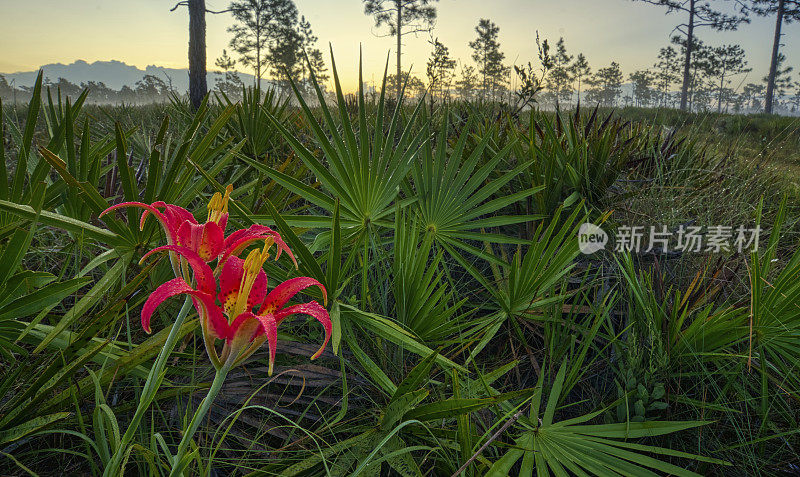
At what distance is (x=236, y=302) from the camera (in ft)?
1.73

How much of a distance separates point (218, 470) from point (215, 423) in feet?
0.38

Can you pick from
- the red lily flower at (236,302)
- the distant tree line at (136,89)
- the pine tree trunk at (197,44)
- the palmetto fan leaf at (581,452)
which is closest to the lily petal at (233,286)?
the red lily flower at (236,302)

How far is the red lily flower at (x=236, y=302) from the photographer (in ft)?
1.55

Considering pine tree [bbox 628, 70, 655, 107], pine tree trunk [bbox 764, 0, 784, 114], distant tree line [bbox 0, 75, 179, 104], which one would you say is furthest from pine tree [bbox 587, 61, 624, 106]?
distant tree line [bbox 0, 75, 179, 104]

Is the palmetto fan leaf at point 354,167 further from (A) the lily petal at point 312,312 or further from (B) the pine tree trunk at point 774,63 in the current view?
(B) the pine tree trunk at point 774,63

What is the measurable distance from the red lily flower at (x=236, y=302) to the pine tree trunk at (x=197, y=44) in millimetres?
8956

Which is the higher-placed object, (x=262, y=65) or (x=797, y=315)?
(x=262, y=65)

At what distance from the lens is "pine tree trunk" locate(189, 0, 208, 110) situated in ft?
26.7

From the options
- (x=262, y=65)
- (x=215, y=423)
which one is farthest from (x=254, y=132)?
(x=262, y=65)

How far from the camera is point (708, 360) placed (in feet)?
4.83

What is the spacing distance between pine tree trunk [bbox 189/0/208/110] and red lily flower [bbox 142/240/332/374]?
8956 millimetres

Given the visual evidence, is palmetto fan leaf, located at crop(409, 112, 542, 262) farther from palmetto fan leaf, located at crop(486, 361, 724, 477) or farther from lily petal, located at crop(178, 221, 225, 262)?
lily petal, located at crop(178, 221, 225, 262)

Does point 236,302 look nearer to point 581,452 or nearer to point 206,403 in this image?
point 206,403

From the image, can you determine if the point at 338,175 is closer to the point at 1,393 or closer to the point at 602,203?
the point at 1,393
